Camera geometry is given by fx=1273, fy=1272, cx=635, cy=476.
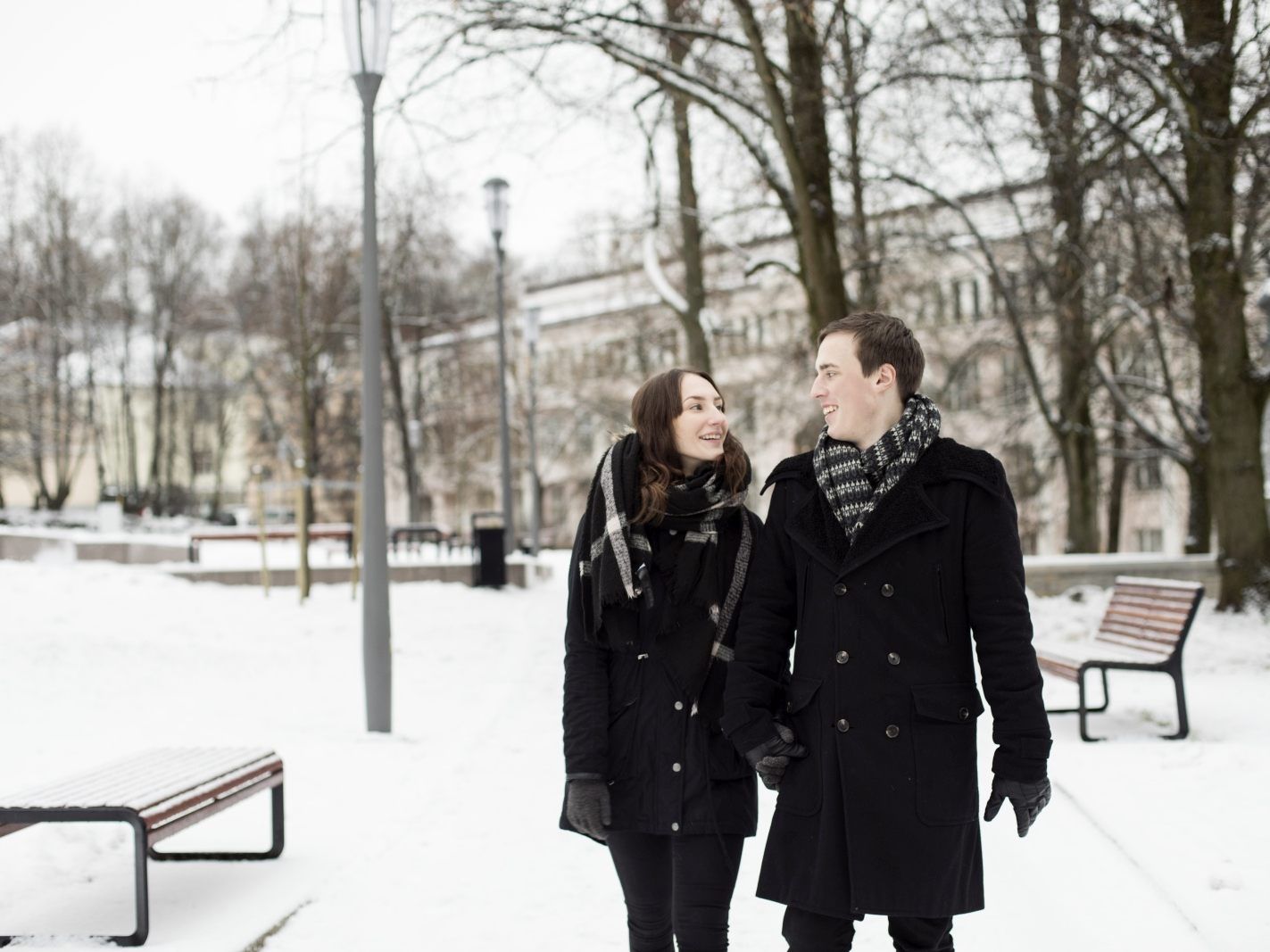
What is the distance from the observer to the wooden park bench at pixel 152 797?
4473mm

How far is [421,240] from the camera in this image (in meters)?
39.9

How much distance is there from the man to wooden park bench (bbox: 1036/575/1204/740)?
18.1ft

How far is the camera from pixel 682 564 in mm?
3336

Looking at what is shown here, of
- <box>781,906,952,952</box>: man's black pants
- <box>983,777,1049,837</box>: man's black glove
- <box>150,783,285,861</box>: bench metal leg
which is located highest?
<box>983,777,1049,837</box>: man's black glove

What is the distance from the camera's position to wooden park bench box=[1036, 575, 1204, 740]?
802 cm

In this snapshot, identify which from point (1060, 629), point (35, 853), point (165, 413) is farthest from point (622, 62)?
point (165, 413)

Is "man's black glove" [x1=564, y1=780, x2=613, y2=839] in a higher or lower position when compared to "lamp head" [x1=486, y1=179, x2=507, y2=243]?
lower


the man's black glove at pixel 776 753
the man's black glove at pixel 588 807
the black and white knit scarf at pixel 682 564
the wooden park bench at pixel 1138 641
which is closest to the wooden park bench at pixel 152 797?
the man's black glove at pixel 588 807

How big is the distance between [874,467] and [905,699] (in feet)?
1.74

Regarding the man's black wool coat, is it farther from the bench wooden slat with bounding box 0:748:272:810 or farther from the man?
the bench wooden slat with bounding box 0:748:272:810

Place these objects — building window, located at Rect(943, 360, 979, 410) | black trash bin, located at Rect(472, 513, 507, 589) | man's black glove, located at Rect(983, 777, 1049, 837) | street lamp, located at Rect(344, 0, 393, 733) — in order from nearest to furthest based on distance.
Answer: man's black glove, located at Rect(983, 777, 1049, 837)
street lamp, located at Rect(344, 0, 393, 733)
black trash bin, located at Rect(472, 513, 507, 589)
building window, located at Rect(943, 360, 979, 410)

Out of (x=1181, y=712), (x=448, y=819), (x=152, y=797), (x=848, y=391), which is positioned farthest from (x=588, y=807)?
(x=1181, y=712)

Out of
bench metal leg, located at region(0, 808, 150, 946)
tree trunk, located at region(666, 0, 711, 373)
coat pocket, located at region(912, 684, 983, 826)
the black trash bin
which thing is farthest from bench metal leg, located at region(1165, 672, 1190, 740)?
the black trash bin

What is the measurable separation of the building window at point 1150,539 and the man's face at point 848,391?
50.1m
